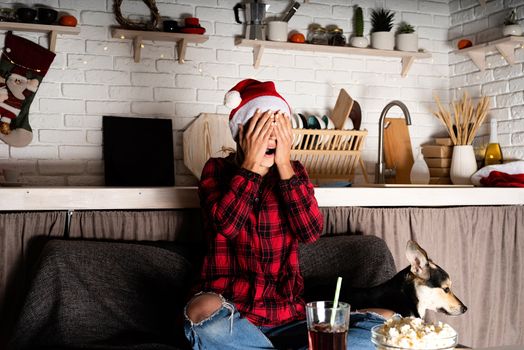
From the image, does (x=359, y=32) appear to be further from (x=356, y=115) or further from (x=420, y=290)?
(x=420, y=290)

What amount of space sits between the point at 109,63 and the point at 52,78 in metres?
0.31

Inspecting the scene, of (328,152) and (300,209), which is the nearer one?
(300,209)

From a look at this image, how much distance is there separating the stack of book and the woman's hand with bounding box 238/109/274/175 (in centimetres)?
205

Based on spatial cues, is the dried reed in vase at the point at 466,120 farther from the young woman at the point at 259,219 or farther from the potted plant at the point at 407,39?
the young woman at the point at 259,219

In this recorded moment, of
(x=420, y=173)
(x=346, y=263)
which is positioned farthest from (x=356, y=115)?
(x=346, y=263)

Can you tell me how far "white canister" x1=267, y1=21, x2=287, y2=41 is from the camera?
3.93 metres

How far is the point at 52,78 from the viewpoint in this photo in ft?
12.1

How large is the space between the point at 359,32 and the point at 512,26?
0.89 metres

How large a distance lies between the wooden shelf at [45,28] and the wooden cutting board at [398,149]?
75.9 inches

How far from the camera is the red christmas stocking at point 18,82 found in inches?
142

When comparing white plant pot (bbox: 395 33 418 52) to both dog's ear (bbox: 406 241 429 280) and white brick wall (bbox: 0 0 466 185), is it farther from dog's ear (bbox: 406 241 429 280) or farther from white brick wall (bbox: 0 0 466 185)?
dog's ear (bbox: 406 241 429 280)

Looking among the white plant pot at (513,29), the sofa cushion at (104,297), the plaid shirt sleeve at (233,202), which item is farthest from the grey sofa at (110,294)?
the white plant pot at (513,29)

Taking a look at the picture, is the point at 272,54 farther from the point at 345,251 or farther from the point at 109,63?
the point at 345,251

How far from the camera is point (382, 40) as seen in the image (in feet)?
13.8
